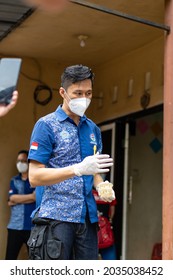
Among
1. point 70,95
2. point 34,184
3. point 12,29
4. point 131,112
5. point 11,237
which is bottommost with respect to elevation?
point 11,237

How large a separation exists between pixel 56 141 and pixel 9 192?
13.9ft

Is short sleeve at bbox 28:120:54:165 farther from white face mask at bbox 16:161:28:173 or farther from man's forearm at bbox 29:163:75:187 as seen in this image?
white face mask at bbox 16:161:28:173

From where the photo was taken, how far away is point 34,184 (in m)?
2.99

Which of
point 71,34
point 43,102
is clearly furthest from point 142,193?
point 71,34

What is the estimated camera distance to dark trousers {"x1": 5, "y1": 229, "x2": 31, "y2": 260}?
6.75 m

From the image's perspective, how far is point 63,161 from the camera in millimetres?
3057

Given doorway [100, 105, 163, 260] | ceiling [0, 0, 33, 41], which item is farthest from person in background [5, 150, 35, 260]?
ceiling [0, 0, 33, 41]

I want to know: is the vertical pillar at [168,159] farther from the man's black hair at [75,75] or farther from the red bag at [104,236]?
the man's black hair at [75,75]

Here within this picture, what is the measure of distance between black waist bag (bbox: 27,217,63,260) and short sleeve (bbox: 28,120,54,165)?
1.07 feet

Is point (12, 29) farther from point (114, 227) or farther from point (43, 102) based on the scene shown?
point (114, 227)

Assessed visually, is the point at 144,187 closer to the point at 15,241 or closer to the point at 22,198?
the point at 22,198

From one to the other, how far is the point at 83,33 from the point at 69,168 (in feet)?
12.6

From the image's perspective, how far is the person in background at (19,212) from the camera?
6.72 metres
